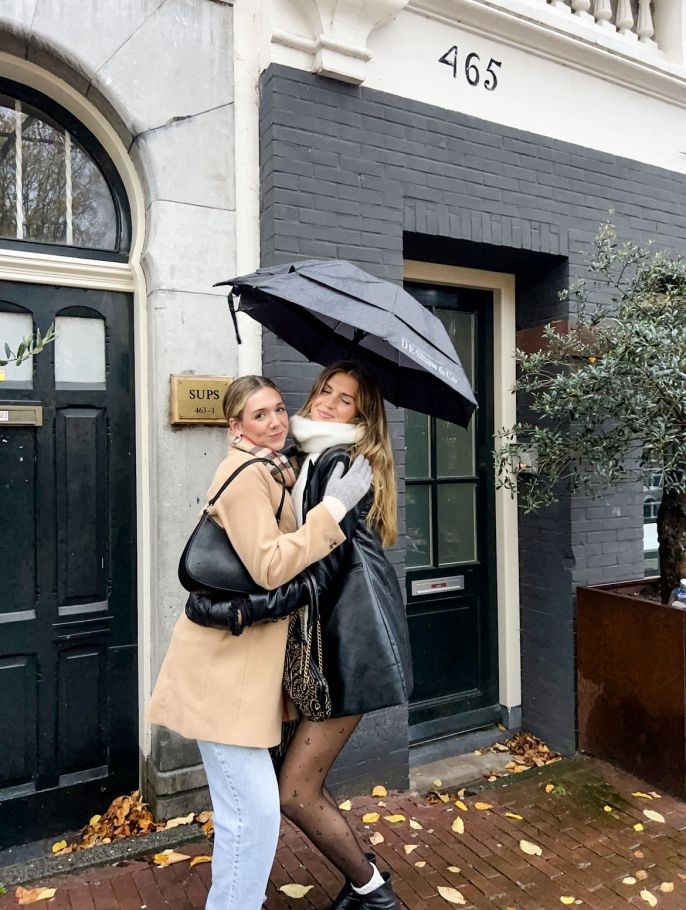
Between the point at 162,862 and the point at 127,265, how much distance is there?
113 inches

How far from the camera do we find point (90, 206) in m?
3.60

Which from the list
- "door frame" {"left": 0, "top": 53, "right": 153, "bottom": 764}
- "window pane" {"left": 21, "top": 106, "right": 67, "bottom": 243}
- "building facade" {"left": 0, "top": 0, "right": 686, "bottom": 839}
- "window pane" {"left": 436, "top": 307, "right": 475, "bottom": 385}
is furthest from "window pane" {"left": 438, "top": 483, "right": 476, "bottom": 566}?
"window pane" {"left": 21, "top": 106, "right": 67, "bottom": 243}

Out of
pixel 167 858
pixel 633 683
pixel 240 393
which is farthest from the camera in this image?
pixel 633 683

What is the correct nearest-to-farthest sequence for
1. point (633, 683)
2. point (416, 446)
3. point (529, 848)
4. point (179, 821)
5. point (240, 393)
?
point (240, 393)
point (529, 848)
point (179, 821)
point (633, 683)
point (416, 446)

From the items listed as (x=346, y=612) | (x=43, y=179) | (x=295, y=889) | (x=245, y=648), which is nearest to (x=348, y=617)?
(x=346, y=612)

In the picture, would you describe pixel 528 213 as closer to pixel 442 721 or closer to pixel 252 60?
pixel 252 60

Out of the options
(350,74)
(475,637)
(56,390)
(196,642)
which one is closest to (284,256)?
(350,74)

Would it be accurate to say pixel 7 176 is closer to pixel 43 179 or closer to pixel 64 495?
pixel 43 179

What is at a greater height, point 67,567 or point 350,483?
point 350,483

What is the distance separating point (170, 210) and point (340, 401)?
1.61 metres

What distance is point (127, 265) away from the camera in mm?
3600

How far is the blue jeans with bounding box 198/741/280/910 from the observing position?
7.47 feet

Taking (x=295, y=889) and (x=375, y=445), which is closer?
(x=375, y=445)

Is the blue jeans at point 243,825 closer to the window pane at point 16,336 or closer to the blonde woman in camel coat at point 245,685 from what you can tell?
the blonde woman in camel coat at point 245,685
